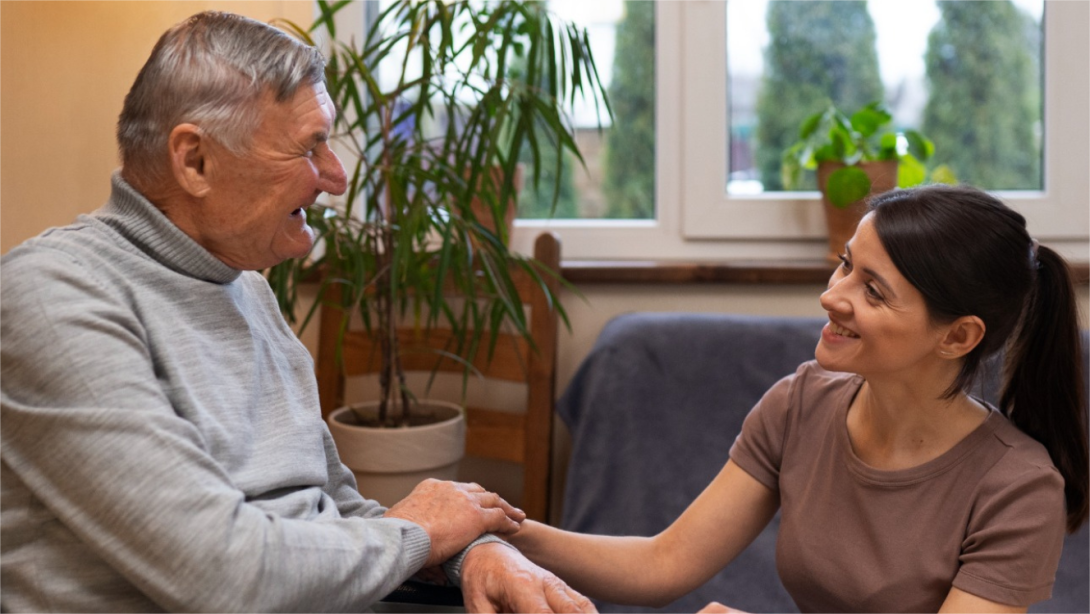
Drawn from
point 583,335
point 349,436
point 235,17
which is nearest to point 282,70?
point 235,17

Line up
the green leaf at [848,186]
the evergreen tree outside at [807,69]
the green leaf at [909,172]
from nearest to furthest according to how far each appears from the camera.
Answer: the green leaf at [848,186] < the green leaf at [909,172] < the evergreen tree outside at [807,69]

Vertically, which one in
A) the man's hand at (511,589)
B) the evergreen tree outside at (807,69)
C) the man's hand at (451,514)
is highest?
the evergreen tree outside at (807,69)

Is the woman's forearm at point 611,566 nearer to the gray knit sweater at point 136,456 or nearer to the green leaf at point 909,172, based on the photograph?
the gray knit sweater at point 136,456

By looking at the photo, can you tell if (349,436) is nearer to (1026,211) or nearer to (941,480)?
(941,480)

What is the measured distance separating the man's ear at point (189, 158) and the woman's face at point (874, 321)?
761 millimetres

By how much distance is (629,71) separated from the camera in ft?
8.41

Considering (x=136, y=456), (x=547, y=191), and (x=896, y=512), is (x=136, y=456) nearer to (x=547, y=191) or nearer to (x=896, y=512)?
(x=896, y=512)

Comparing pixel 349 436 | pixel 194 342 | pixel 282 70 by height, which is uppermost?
pixel 282 70

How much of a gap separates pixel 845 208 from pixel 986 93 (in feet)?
1.68

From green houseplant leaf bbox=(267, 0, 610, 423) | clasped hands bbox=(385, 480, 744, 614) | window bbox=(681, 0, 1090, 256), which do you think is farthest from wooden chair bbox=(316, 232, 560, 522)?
clasped hands bbox=(385, 480, 744, 614)

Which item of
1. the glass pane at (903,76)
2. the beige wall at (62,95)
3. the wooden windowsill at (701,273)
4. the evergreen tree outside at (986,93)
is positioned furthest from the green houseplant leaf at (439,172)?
the evergreen tree outside at (986,93)

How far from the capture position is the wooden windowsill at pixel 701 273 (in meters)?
2.34

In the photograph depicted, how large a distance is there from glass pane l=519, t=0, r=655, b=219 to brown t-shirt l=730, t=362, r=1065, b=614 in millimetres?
1219

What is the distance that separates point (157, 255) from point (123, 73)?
95 centimetres
